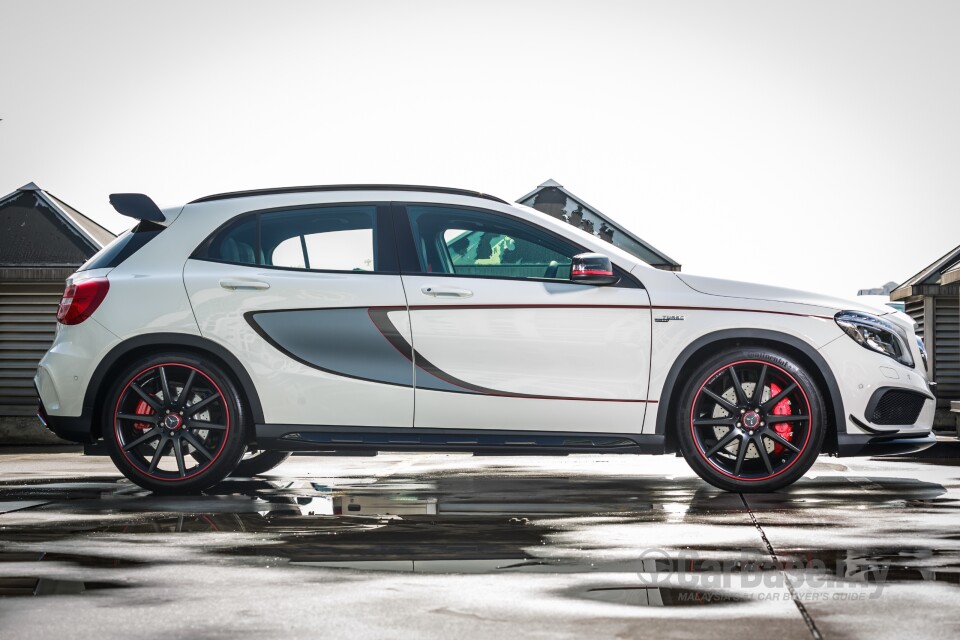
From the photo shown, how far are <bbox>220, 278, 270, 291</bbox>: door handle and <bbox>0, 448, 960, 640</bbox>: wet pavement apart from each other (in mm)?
1172

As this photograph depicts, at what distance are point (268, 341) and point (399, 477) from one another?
6.06ft

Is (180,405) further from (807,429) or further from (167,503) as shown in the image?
(807,429)

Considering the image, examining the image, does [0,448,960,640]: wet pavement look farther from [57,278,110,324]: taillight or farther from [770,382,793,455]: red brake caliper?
[57,278,110,324]: taillight

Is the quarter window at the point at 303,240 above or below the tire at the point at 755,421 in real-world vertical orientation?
above

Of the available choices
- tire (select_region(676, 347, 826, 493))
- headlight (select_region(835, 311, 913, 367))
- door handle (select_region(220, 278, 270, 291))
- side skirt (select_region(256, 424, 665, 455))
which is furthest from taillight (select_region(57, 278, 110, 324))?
headlight (select_region(835, 311, 913, 367))

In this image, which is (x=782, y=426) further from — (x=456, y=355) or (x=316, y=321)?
(x=316, y=321)

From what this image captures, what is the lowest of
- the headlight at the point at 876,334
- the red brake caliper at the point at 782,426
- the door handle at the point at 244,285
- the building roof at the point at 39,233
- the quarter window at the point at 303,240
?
the red brake caliper at the point at 782,426

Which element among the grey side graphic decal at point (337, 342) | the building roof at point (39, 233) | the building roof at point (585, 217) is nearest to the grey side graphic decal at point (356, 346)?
the grey side graphic decal at point (337, 342)

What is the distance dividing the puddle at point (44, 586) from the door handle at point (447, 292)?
9.67 ft

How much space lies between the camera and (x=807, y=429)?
6.31 m

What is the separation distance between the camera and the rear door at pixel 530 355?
6328 millimetres

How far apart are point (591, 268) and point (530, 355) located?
0.58 m

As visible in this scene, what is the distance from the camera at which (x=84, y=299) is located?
6.65 m

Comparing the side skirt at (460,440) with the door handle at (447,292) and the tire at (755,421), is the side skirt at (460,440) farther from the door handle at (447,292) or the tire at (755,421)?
the door handle at (447,292)
